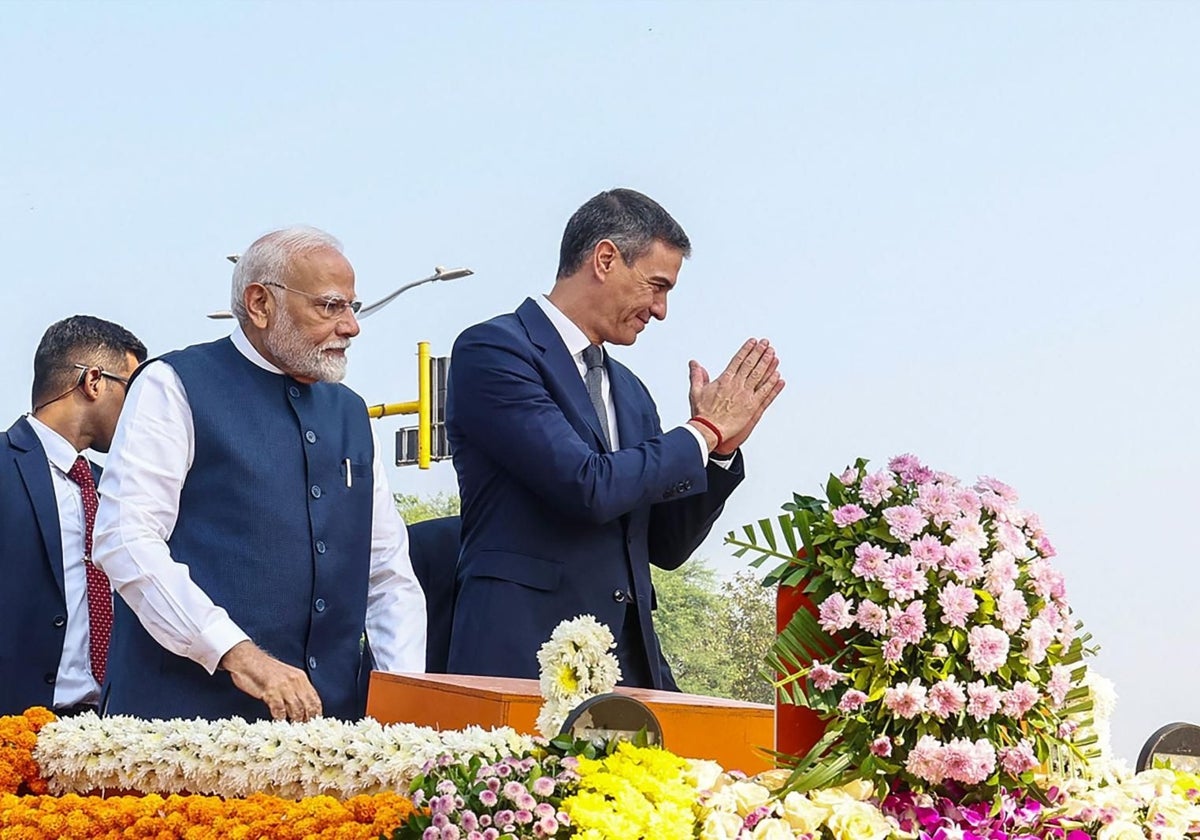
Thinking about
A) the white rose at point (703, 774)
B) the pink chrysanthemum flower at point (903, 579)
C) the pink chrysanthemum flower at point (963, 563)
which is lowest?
the white rose at point (703, 774)

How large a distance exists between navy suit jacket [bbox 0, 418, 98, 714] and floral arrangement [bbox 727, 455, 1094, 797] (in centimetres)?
321

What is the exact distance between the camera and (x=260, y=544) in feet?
12.7

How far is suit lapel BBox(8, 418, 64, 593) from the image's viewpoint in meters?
5.30

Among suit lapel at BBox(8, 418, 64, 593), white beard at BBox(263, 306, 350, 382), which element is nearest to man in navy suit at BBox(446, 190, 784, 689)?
white beard at BBox(263, 306, 350, 382)

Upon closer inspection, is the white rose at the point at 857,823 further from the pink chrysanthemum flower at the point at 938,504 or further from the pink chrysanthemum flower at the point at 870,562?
the pink chrysanthemum flower at the point at 938,504

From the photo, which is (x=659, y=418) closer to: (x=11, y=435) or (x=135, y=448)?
(x=135, y=448)

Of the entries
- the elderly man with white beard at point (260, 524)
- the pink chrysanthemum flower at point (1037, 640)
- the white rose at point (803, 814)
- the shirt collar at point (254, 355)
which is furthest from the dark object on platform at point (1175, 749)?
the shirt collar at point (254, 355)

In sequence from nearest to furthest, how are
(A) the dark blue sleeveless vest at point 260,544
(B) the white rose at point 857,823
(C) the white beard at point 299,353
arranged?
(B) the white rose at point 857,823 < (A) the dark blue sleeveless vest at point 260,544 < (C) the white beard at point 299,353

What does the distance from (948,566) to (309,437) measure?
1.90m

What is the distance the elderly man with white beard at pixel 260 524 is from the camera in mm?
3670

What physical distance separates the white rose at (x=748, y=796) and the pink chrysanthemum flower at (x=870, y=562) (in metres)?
0.39

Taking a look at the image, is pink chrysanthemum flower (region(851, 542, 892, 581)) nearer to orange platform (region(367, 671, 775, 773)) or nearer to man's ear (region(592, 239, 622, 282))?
orange platform (region(367, 671, 775, 773))

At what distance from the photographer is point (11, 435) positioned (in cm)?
552

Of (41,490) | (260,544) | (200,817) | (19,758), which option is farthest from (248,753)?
(41,490)
